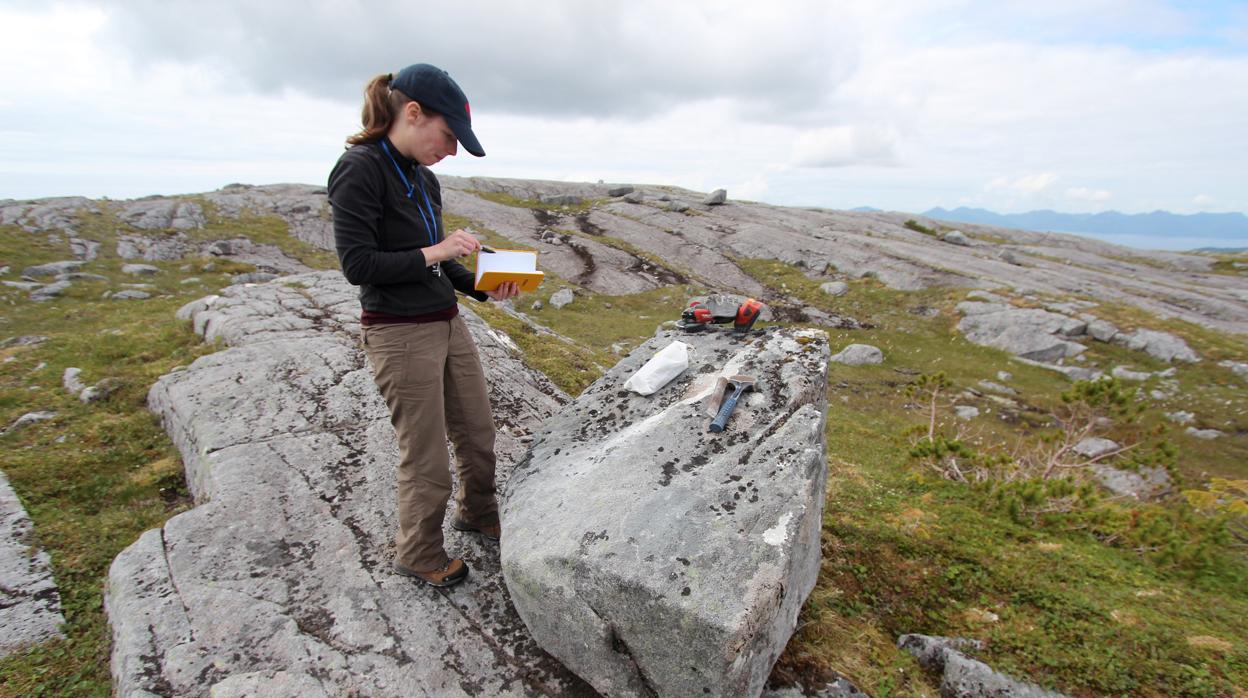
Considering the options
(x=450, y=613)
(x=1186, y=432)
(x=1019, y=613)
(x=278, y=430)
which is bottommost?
(x=1186, y=432)

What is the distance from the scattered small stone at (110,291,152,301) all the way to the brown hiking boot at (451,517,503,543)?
87.4ft

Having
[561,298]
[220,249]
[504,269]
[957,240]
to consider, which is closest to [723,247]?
[561,298]

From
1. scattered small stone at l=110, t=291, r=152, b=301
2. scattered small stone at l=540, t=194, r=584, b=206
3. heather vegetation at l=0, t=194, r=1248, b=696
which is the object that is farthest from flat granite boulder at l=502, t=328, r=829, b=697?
scattered small stone at l=540, t=194, r=584, b=206

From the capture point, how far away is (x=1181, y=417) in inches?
803

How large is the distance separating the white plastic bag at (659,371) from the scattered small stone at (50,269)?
3620cm

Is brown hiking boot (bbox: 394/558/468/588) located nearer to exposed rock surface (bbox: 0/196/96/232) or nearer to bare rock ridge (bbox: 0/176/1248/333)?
bare rock ridge (bbox: 0/176/1248/333)

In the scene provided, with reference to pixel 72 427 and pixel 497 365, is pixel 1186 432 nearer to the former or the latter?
pixel 497 365

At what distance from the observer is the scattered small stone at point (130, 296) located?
79.8ft

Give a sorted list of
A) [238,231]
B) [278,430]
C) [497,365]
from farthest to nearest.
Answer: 1. [238,231]
2. [497,365]
3. [278,430]

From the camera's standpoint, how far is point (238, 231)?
148ft

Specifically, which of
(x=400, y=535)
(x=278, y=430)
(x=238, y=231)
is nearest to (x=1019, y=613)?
(x=400, y=535)

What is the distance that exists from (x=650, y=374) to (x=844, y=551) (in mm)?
3722

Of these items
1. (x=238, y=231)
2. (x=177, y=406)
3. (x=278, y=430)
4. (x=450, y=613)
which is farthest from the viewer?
(x=238, y=231)

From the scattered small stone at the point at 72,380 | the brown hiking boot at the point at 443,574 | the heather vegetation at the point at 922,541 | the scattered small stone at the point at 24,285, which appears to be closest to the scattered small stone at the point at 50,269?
the scattered small stone at the point at 24,285
